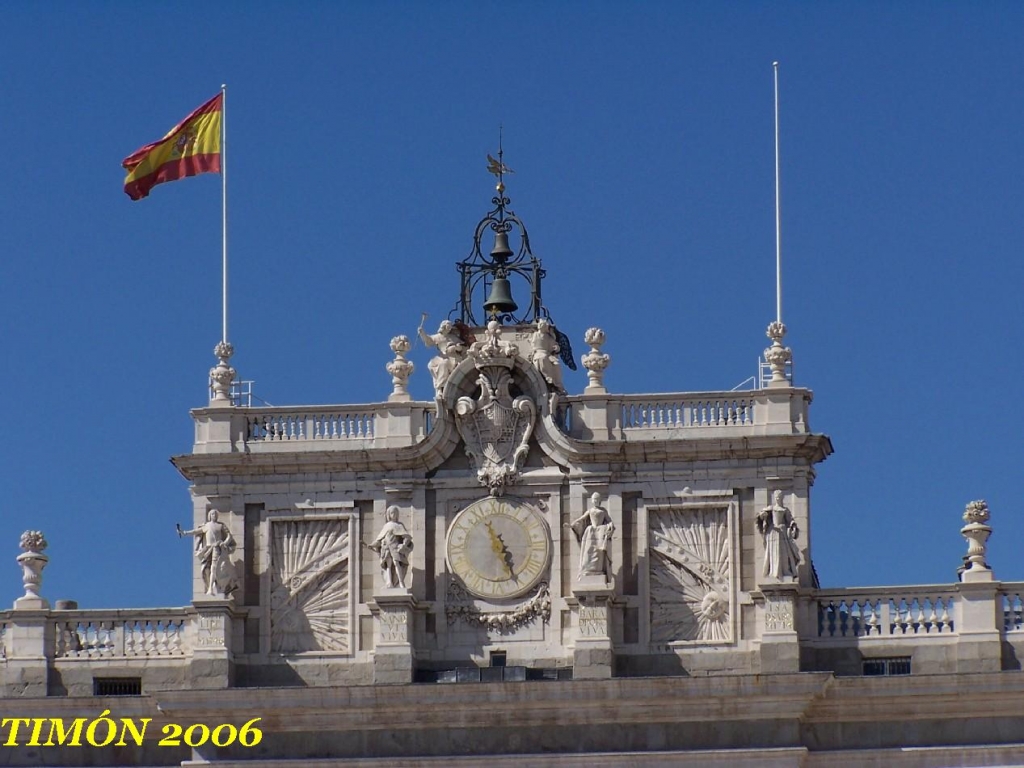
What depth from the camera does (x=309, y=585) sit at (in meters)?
56.3

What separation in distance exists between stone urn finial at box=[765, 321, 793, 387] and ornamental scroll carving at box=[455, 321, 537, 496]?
12.4 feet

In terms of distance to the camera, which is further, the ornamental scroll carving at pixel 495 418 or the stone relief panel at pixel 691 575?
the ornamental scroll carving at pixel 495 418

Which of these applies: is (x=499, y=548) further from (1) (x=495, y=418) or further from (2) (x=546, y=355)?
(2) (x=546, y=355)

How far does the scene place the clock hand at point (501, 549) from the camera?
5588 cm

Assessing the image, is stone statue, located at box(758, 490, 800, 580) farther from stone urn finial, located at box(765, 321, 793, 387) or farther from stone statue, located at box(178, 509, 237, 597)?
stone statue, located at box(178, 509, 237, 597)

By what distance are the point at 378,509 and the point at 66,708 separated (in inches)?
228

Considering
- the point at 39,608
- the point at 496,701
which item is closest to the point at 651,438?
the point at 496,701

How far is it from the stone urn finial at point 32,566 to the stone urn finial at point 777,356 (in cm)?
1189

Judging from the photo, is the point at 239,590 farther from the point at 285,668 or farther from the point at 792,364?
the point at 792,364

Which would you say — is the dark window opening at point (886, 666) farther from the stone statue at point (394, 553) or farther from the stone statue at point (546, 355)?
the stone statue at point (394, 553)

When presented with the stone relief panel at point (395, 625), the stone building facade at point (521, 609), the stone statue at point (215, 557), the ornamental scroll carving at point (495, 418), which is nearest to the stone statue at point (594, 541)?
the stone building facade at point (521, 609)

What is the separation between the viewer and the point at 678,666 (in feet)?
181

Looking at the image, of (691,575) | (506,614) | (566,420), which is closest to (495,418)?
(566,420)

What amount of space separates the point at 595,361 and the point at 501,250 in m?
3.54
